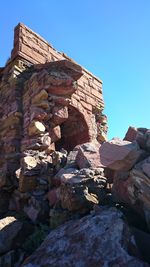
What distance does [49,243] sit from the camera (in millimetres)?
2502

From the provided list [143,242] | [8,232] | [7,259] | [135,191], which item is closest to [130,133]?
[135,191]

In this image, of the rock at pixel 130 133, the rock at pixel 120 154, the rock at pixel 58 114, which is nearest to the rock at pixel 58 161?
the rock at pixel 130 133

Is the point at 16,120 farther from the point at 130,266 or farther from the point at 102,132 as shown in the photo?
the point at 130,266

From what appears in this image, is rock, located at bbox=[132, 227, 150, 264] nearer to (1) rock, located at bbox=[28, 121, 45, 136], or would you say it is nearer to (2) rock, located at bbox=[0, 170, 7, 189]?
(2) rock, located at bbox=[0, 170, 7, 189]

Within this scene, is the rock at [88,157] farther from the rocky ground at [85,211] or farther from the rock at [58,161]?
the rock at [58,161]

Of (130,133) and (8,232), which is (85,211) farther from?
(130,133)

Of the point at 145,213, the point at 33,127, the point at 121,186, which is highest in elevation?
the point at 33,127

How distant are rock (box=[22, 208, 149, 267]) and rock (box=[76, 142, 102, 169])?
1.13m

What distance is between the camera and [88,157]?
150 inches

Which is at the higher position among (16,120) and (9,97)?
(9,97)

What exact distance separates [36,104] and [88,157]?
2493 millimetres

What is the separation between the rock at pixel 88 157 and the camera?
3.72 meters

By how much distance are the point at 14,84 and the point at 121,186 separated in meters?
4.43

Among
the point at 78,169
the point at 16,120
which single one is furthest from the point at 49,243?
the point at 16,120
